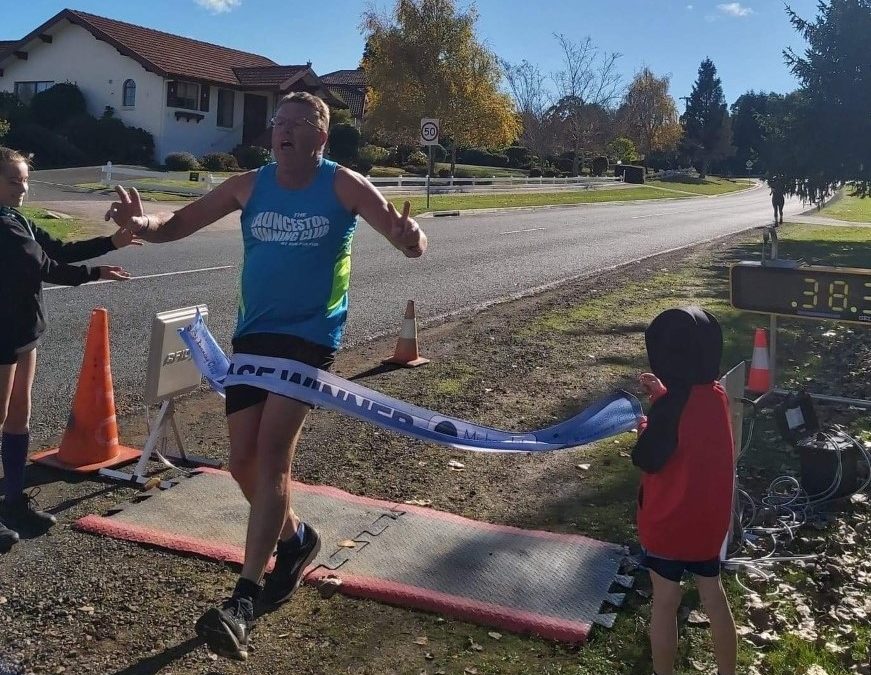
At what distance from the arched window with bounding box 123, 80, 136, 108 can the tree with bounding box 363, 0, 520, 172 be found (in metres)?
13.7

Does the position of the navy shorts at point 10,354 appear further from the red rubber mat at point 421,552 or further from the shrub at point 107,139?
the shrub at point 107,139

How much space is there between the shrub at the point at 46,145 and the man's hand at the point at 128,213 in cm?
3883

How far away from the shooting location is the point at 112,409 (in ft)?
18.0

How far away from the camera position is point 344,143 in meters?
49.5

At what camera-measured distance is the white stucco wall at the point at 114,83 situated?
146ft

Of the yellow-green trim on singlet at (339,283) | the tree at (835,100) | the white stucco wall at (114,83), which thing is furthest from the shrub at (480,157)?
the yellow-green trim on singlet at (339,283)

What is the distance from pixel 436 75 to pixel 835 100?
92.0ft

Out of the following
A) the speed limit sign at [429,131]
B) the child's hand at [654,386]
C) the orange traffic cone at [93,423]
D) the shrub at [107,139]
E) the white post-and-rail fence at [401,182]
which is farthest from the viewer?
the shrub at [107,139]

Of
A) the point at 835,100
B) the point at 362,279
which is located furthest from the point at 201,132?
Answer: the point at 362,279

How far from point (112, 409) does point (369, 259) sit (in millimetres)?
10469

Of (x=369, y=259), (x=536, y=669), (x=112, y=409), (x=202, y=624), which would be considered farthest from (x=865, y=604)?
(x=369, y=259)

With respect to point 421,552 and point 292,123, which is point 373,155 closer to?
point 421,552

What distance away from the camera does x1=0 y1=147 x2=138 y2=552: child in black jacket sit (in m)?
4.13

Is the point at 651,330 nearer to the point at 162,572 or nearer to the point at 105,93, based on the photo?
the point at 162,572
